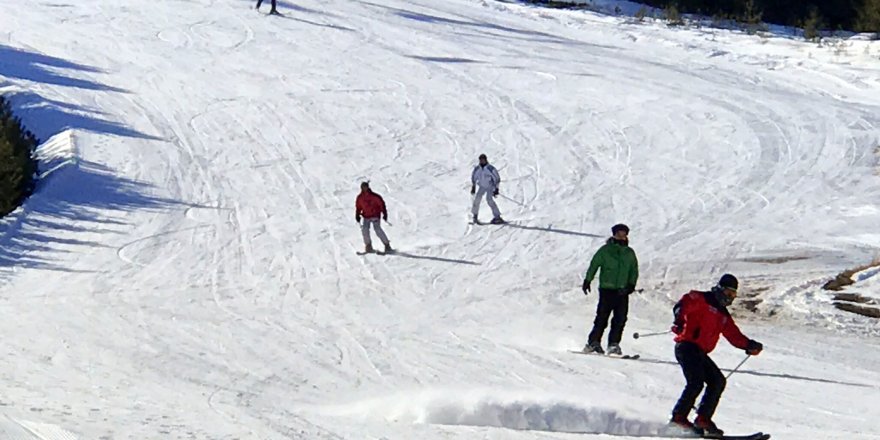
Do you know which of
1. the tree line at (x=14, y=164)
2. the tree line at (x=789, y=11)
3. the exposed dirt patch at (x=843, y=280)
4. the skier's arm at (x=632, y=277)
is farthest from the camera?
the tree line at (x=789, y=11)

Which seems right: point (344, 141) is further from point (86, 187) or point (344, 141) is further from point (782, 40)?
point (782, 40)

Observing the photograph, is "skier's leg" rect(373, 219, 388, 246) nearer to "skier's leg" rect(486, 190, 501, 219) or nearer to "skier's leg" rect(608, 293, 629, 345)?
"skier's leg" rect(486, 190, 501, 219)

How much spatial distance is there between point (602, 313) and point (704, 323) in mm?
4832

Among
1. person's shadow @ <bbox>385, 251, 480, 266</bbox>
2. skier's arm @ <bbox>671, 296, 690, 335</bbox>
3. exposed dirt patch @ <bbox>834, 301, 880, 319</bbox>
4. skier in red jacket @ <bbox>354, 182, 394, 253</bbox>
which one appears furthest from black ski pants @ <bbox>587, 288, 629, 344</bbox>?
skier in red jacket @ <bbox>354, 182, 394, 253</bbox>

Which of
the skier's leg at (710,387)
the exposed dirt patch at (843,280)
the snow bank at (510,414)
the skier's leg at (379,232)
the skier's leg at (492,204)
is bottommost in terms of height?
the skier's leg at (379,232)

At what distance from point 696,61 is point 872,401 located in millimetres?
25813

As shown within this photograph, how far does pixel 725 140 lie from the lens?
101 feet

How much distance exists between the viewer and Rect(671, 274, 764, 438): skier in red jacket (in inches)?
429

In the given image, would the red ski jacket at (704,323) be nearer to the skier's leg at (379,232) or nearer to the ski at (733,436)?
the ski at (733,436)

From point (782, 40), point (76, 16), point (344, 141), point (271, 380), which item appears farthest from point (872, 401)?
point (76, 16)

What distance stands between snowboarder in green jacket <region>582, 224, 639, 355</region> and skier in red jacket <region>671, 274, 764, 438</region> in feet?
13.4

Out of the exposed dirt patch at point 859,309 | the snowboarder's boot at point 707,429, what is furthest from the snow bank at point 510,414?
the exposed dirt patch at point 859,309

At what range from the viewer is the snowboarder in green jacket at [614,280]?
15273mm

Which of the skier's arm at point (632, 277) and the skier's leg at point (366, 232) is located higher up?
the skier's arm at point (632, 277)
